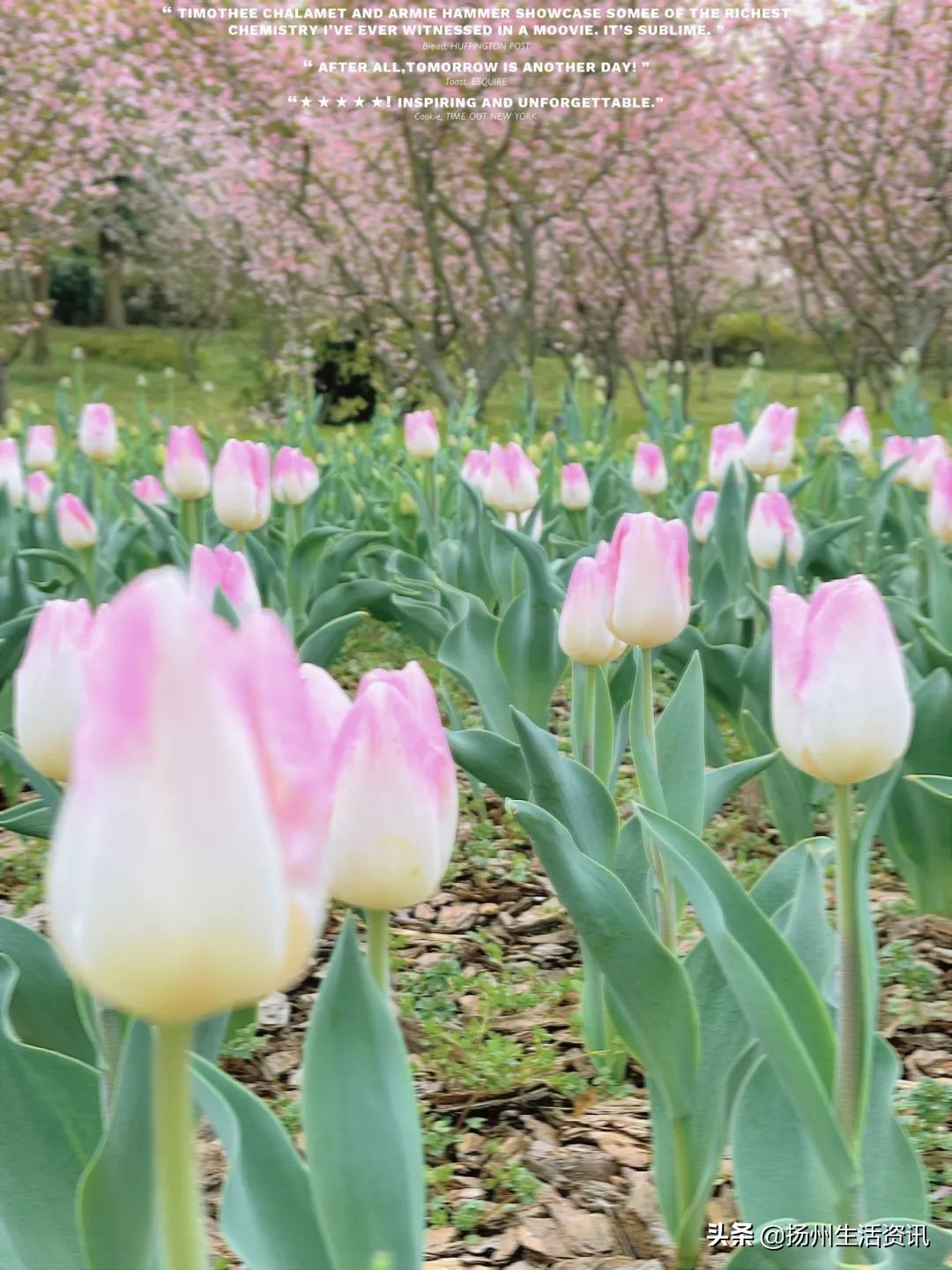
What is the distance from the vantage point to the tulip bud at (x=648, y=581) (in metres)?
1.43

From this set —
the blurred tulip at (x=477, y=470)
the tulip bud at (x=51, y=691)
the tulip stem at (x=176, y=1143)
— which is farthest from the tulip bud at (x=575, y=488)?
the tulip stem at (x=176, y=1143)

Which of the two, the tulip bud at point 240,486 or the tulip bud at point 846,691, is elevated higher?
the tulip bud at point 846,691

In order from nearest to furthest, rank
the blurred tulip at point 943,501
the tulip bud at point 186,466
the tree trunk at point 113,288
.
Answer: the blurred tulip at point 943,501, the tulip bud at point 186,466, the tree trunk at point 113,288

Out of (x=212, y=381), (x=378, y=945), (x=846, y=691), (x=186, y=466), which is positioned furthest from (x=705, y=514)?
(x=212, y=381)

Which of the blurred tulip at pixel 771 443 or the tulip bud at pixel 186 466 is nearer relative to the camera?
the tulip bud at pixel 186 466

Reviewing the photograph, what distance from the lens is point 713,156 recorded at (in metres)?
11.1

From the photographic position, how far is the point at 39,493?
3.52m

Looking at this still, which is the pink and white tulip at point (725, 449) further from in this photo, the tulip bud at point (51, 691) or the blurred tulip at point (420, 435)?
the tulip bud at point (51, 691)

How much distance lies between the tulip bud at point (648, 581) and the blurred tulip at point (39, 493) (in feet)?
8.09

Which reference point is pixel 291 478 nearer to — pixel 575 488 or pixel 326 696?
pixel 575 488

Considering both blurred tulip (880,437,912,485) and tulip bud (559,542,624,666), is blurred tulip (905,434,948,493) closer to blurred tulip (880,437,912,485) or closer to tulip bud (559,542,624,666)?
blurred tulip (880,437,912,485)

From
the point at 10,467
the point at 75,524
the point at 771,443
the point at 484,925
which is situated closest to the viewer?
the point at 484,925

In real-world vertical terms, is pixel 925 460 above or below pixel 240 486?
below

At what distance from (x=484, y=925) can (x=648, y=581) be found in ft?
3.38
